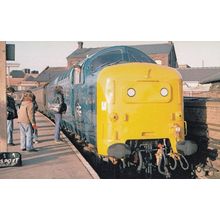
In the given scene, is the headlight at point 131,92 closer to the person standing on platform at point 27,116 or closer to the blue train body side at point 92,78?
the blue train body side at point 92,78

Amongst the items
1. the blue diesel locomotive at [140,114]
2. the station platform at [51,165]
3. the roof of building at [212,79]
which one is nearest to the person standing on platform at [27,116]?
the station platform at [51,165]

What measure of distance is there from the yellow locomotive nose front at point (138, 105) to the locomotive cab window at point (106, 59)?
3.18 ft

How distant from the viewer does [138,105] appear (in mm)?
6070

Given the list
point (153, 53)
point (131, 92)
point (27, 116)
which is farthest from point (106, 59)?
point (27, 116)

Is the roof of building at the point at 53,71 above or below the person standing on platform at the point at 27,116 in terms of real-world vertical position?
above

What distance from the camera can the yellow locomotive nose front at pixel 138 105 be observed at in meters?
6.03

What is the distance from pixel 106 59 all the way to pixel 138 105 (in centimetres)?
165

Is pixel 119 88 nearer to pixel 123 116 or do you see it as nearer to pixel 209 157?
pixel 123 116

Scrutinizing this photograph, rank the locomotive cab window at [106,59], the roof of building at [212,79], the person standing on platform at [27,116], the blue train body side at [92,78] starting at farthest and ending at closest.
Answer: the roof of building at [212,79], the person standing on platform at [27,116], the locomotive cab window at [106,59], the blue train body side at [92,78]

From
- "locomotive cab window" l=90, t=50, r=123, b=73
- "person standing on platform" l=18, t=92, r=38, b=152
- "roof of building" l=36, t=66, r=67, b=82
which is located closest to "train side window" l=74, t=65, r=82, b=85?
"locomotive cab window" l=90, t=50, r=123, b=73

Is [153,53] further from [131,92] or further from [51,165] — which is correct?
[51,165]

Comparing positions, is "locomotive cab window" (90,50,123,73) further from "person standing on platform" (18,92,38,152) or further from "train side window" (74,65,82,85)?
"person standing on platform" (18,92,38,152)

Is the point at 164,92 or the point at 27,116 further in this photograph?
the point at 27,116

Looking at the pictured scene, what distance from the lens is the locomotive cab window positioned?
23.7 ft
